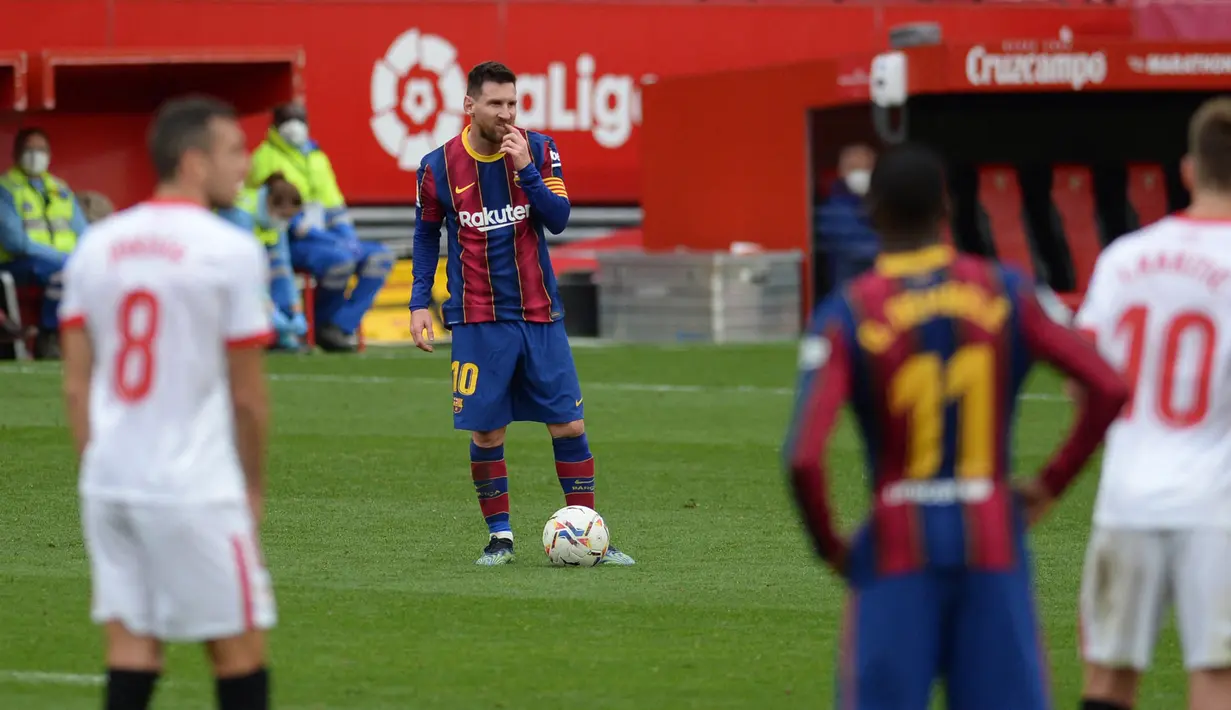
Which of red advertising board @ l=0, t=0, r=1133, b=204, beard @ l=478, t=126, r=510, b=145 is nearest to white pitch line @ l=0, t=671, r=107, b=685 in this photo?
beard @ l=478, t=126, r=510, b=145

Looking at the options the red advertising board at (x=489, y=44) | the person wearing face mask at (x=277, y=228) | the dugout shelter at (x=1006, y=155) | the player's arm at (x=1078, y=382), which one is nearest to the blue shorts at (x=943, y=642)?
the player's arm at (x=1078, y=382)

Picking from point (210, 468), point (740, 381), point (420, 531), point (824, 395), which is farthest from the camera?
point (740, 381)

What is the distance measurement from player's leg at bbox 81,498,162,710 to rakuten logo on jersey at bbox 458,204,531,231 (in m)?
4.41

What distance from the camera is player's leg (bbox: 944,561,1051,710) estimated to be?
440 cm

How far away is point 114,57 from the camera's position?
66.9 ft

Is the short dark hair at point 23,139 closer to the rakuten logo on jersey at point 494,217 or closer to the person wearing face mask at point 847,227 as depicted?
the person wearing face mask at point 847,227

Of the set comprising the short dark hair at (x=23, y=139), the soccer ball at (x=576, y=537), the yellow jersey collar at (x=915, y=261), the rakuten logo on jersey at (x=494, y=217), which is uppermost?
the short dark hair at (x=23, y=139)

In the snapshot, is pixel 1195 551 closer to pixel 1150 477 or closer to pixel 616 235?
pixel 1150 477

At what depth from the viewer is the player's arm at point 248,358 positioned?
4.95 m

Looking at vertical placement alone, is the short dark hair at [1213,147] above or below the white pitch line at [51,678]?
above

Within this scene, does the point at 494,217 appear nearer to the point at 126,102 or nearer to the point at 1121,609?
the point at 1121,609

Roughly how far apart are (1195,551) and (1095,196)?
18.8 m

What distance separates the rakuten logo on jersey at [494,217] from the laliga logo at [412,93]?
53.0 feet

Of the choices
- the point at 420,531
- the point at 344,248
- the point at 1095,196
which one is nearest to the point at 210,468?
the point at 420,531
